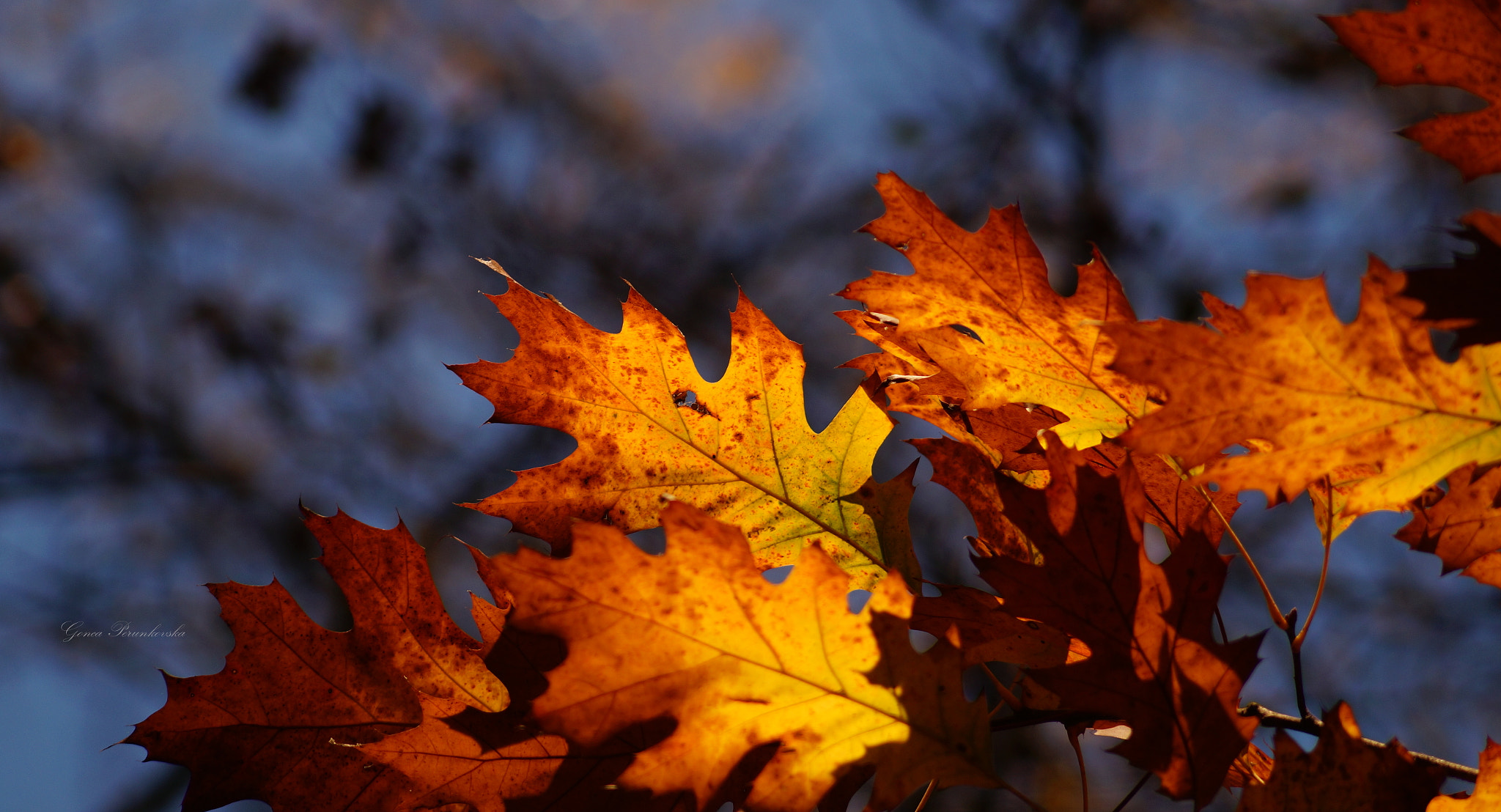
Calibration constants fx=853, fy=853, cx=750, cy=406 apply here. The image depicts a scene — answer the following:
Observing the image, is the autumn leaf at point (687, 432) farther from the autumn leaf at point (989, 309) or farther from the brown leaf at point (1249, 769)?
the brown leaf at point (1249, 769)

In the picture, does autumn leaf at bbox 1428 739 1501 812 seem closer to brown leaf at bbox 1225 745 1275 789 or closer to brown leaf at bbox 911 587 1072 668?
brown leaf at bbox 1225 745 1275 789

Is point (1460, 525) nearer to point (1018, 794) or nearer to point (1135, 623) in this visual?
point (1135, 623)

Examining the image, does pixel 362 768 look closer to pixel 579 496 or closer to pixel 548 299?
pixel 579 496

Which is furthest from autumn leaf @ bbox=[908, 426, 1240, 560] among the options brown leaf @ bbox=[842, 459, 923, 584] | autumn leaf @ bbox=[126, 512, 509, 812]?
autumn leaf @ bbox=[126, 512, 509, 812]

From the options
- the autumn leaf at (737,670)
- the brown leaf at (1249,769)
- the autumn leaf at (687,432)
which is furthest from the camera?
the autumn leaf at (687,432)

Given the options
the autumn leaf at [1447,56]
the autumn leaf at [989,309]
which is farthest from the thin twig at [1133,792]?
the autumn leaf at [1447,56]
